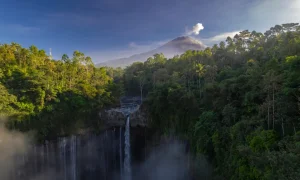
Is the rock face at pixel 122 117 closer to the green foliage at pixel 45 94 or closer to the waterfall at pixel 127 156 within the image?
the waterfall at pixel 127 156

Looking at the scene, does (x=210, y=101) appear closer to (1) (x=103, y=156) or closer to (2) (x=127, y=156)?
(2) (x=127, y=156)

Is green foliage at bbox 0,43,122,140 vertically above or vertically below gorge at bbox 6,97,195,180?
above

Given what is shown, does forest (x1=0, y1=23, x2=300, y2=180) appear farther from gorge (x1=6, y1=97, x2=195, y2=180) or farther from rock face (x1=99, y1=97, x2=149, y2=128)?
gorge (x1=6, y1=97, x2=195, y2=180)

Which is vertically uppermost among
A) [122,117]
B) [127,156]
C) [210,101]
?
[210,101]

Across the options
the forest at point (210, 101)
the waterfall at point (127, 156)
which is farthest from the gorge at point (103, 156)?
the forest at point (210, 101)

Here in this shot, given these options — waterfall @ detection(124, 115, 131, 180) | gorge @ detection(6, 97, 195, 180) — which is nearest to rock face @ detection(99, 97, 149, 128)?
gorge @ detection(6, 97, 195, 180)

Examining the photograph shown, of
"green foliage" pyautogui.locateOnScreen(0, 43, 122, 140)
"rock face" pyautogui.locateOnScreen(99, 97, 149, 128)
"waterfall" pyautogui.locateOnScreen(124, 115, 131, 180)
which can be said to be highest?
"green foliage" pyautogui.locateOnScreen(0, 43, 122, 140)

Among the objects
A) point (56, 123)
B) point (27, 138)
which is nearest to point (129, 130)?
point (56, 123)

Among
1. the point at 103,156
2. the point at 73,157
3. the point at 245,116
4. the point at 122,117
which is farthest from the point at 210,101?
the point at 73,157
